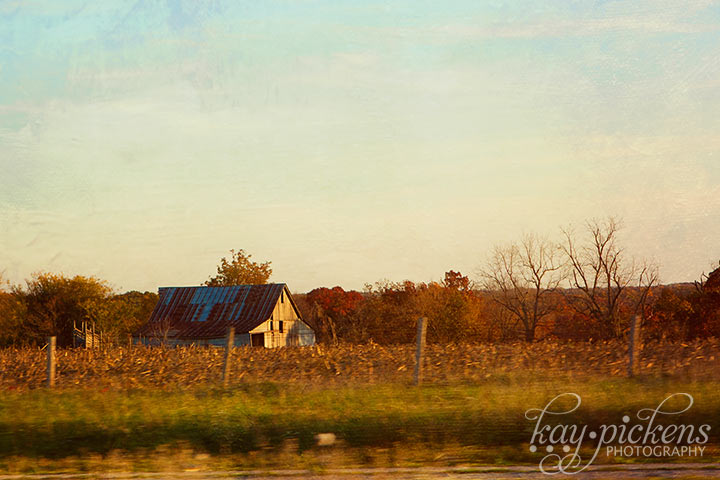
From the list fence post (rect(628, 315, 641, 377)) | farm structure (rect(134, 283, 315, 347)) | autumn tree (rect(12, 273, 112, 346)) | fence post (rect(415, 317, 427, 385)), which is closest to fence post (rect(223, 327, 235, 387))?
fence post (rect(415, 317, 427, 385))

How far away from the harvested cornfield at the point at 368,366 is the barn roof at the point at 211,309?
3149 centimetres

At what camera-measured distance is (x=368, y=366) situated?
2066 cm

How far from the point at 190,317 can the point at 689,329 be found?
3667 cm

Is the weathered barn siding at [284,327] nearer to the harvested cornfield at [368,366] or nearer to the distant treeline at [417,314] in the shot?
the distant treeline at [417,314]

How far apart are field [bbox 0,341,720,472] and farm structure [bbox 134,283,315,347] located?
109 ft

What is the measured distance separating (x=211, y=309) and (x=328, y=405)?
46.1 m

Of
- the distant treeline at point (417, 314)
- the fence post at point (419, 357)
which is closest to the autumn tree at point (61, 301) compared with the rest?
the distant treeline at point (417, 314)

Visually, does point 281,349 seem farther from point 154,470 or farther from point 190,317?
point 190,317

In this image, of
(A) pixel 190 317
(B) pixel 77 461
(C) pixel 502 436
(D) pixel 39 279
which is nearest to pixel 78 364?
(B) pixel 77 461

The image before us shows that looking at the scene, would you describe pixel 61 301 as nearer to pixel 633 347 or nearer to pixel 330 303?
pixel 330 303

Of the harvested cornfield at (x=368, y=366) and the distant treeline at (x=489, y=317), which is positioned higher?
the distant treeline at (x=489, y=317)

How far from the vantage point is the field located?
436 inches

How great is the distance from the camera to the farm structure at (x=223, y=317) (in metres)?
56.9

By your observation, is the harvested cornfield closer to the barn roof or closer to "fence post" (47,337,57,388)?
"fence post" (47,337,57,388)
